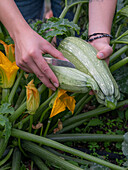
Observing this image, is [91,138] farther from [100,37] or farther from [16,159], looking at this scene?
[100,37]

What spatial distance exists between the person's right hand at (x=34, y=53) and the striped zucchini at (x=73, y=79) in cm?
4

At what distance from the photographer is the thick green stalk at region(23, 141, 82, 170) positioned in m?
1.10

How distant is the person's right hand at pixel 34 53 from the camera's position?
37.0 inches

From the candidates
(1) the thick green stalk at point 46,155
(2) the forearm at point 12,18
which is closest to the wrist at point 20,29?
(2) the forearm at point 12,18

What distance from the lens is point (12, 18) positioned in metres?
1.01

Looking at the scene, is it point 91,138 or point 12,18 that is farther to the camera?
point 91,138

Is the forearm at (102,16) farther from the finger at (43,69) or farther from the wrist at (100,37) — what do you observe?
the finger at (43,69)

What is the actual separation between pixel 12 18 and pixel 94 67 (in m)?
0.44

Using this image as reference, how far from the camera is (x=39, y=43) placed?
0.96m

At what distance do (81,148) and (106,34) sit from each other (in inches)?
29.1

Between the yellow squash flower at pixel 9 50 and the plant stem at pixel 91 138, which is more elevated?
the yellow squash flower at pixel 9 50

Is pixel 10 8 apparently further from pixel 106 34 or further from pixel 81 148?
pixel 81 148

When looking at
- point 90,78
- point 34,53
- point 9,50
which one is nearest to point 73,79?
point 90,78

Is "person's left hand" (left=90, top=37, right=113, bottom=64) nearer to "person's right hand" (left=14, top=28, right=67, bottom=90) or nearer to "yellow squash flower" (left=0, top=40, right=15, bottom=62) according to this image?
"person's right hand" (left=14, top=28, right=67, bottom=90)
